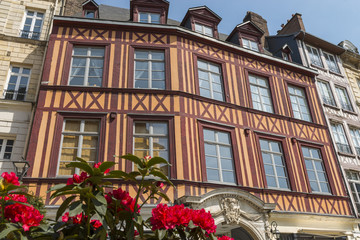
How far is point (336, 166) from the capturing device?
11297 mm

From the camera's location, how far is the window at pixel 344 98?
1391 cm

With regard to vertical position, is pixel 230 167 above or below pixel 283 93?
below

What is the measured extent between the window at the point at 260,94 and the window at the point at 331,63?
527 centimetres

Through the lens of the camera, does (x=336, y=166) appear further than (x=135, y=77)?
Yes

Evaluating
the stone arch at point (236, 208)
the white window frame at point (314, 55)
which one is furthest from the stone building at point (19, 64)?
the white window frame at point (314, 55)

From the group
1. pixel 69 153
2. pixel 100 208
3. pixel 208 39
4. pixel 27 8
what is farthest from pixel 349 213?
pixel 27 8

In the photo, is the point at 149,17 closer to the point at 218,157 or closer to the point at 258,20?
the point at 218,157

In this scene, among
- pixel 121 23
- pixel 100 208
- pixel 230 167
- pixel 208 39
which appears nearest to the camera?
pixel 100 208

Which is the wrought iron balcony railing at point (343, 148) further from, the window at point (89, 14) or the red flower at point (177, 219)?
the red flower at point (177, 219)

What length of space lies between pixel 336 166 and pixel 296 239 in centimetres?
382

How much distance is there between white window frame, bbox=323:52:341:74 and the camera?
14.6 meters

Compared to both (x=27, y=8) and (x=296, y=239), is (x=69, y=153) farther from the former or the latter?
(x=296, y=239)

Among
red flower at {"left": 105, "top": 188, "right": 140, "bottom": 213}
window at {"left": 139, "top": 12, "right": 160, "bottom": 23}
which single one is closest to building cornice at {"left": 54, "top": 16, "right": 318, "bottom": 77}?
window at {"left": 139, "top": 12, "right": 160, "bottom": 23}

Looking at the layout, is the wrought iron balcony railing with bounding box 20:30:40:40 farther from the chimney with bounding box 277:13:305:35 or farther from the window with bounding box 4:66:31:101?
the chimney with bounding box 277:13:305:35
